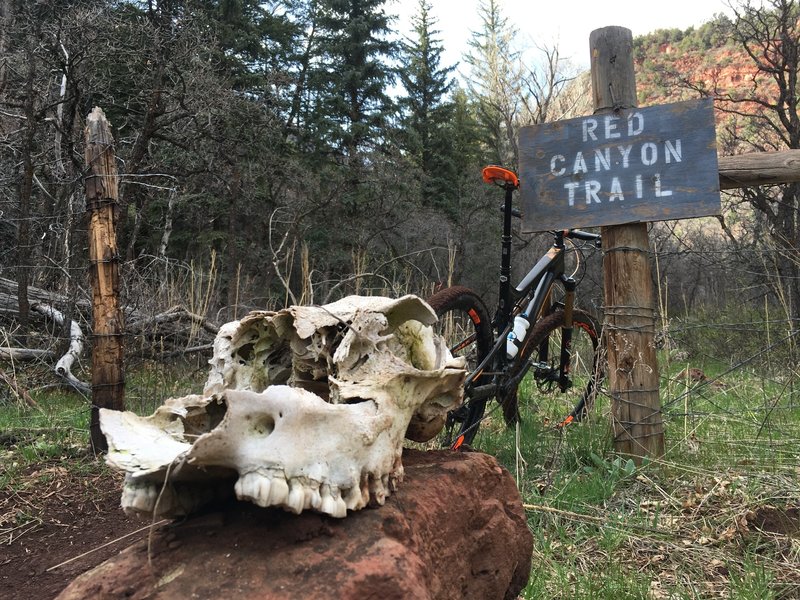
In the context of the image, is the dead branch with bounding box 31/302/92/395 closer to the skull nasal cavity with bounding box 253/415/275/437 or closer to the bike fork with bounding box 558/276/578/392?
the bike fork with bounding box 558/276/578/392

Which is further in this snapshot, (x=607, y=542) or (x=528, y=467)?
(x=528, y=467)

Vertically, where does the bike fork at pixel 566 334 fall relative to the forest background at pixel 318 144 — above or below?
below

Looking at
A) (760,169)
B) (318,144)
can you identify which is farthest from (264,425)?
(318,144)

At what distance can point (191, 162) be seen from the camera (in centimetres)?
1284

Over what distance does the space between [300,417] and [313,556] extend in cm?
26

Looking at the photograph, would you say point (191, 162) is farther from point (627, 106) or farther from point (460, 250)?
point (627, 106)

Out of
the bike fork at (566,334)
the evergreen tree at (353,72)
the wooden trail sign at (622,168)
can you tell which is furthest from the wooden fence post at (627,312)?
the evergreen tree at (353,72)

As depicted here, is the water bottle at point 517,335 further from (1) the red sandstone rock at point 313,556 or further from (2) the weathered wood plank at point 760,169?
(1) the red sandstone rock at point 313,556

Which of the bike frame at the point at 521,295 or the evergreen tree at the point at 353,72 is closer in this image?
the bike frame at the point at 521,295

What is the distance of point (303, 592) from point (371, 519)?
23 cm

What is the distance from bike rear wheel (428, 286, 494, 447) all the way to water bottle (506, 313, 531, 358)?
14 centimetres

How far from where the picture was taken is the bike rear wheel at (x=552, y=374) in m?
3.66

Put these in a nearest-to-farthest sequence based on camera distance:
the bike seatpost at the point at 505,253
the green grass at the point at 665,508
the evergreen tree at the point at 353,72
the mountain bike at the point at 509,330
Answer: the green grass at the point at 665,508
the mountain bike at the point at 509,330
the bike seatpost at the point at 505,253
the evergreen tree at the point at 353,72

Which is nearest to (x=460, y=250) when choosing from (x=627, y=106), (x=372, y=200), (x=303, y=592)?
(x=372, y=200)
